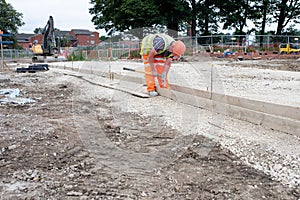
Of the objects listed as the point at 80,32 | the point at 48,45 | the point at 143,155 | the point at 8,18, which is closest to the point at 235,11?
the point at 48,45

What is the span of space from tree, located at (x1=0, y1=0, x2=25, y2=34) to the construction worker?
4189 centimetres

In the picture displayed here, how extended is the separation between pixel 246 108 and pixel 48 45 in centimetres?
1906

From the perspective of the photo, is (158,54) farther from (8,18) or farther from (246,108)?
(8,18)

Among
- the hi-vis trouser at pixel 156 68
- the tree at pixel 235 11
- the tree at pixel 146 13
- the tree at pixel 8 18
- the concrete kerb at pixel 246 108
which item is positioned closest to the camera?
the concrete kerb at pixel 246 108

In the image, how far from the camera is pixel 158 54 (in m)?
5.47

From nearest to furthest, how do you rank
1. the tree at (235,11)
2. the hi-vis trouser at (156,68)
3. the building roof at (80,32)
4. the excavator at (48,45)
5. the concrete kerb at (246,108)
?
the concrete kerb at (246,108) < the hi-vis trouser at (156,68) < the excavator at (48,45) < the tree at (235,11) < the building roof at (80,32)

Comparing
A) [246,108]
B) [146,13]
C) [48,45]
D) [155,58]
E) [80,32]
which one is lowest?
[246,108]

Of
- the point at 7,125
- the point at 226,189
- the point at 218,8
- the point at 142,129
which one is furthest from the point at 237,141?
the point at 218,8

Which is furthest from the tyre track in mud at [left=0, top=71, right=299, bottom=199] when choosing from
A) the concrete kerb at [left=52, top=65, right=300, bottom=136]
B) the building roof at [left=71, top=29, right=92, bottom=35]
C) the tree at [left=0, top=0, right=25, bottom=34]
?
the building roof at [left=71, top=29, right=92, bottom=35]

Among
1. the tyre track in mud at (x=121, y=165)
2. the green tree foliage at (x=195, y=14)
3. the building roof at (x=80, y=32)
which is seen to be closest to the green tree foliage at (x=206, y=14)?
the green tree foliage at (x=195, y=14)

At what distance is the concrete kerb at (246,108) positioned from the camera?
10.5ft

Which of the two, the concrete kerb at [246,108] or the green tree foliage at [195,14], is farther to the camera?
the green tree foliage at [195,14]

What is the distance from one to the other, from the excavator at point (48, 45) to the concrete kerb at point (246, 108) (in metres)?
16.6

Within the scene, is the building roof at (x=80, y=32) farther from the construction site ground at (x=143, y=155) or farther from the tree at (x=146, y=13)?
the construction site ground at (x=143, y=155)
